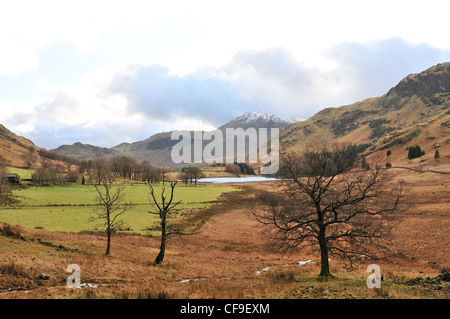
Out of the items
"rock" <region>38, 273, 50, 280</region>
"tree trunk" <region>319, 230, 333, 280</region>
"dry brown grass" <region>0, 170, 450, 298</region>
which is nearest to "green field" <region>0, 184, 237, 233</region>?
"dry brown grass" <region>0, 170, 450, 298</region>

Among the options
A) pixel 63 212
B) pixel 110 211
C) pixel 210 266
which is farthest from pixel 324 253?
pixel 63 212

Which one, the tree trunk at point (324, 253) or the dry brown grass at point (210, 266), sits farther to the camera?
the tree trunk at point (324, 253)

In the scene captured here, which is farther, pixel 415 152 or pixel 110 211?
pixel 415 152

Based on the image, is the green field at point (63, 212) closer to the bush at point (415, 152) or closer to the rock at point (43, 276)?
the rock at point (43, 276)

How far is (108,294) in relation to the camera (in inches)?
597

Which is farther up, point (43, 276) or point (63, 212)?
point (43, 276)

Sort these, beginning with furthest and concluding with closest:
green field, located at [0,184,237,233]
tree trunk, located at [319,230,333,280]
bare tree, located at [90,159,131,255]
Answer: green field, located at [0,184,237,233]
bare tree, located at [90,159,131,255]
tree trunk, located at [319,230,333,280]

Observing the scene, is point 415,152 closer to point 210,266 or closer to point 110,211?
point 210,266

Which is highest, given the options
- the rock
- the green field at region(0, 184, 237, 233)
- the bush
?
the bush

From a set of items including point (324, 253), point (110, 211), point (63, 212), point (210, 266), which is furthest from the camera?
point (63, 212)

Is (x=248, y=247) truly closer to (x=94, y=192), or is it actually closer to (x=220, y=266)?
(x=220, y=266)

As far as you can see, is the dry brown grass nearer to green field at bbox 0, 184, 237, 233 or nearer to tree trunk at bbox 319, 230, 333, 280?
tree trunk at bbox 319, 230, 333, 280

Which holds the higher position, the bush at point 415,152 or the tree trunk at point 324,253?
the bush at point 415,152

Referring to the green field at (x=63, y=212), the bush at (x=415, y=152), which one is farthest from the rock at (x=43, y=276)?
the bush at (x=415, y=152)
